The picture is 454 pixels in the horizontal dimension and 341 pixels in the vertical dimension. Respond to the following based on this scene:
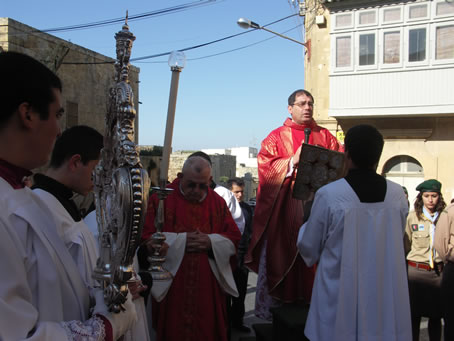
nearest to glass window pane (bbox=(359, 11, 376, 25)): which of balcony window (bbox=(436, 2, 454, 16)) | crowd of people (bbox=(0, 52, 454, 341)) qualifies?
balcony window (bbox=(436, 2, 454, 16))

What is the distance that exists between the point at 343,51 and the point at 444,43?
3.39m

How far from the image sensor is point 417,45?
51.9 ft

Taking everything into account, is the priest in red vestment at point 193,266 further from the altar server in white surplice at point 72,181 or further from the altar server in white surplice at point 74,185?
the altar server in white surplice at point 72,181

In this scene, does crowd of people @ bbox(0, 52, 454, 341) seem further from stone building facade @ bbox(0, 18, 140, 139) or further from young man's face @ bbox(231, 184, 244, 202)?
stone building facade @ bbox(0, 18, 140, 139)

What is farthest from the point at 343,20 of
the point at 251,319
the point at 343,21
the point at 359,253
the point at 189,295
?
the point at 359,253

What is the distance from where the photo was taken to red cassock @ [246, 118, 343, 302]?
400 cm

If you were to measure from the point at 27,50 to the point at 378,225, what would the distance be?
57.4 feet

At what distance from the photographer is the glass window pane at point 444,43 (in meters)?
15.4

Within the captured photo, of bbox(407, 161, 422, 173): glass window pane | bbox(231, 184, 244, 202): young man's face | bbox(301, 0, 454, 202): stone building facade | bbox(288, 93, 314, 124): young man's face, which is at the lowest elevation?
bbox(231, 184, 244, 202): young man's face

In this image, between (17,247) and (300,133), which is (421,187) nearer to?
(300,133)

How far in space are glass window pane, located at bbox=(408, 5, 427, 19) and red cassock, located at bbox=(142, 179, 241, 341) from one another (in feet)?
49.0

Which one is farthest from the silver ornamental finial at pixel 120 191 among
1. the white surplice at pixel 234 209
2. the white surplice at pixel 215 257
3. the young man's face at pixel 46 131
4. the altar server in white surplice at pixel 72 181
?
the white surplice at pixel 234 209

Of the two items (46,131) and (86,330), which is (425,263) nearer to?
(86,330)

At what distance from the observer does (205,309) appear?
141 inches
